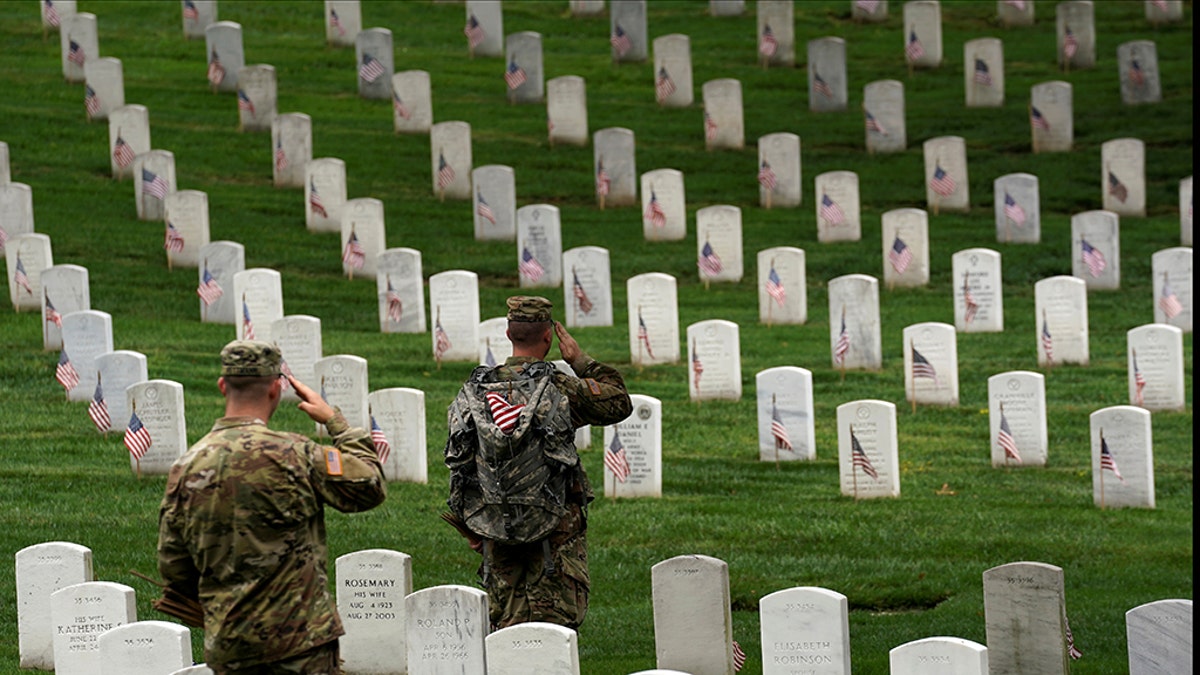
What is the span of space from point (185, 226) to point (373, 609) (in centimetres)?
1263

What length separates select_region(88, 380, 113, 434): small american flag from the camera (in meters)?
15.4

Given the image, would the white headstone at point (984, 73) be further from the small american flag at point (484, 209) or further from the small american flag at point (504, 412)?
the small american flag at point (504, 412)

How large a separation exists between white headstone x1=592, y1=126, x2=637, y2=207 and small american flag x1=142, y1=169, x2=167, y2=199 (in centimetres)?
547

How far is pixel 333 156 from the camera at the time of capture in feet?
86.3

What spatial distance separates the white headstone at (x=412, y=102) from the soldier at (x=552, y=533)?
61.8 feet

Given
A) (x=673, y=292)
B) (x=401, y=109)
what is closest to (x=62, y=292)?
(x=673, y=292)

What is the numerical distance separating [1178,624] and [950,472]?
20.2 feet

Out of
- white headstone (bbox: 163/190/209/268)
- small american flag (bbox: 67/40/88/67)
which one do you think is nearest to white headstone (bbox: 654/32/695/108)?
small american flag (bbox: 67/40/88/67)

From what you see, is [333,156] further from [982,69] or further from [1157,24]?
[1157,24]

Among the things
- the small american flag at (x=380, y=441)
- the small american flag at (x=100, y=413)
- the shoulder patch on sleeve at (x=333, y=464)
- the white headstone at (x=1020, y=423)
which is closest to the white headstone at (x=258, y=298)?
the small american flag at (x=100, y=413)

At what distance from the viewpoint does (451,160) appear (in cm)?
2516

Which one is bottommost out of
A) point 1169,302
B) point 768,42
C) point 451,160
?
point 1169,302

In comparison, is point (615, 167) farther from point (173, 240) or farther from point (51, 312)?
point (51, 312)

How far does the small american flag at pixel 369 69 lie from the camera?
28750 mm
